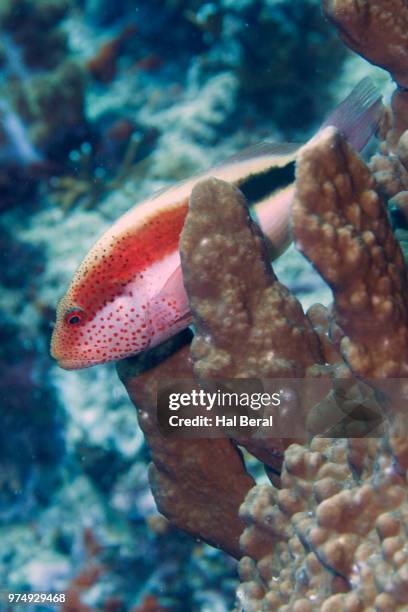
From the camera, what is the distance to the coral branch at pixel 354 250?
169 centimetres

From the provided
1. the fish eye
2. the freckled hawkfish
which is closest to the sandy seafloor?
the freckled hawkfish

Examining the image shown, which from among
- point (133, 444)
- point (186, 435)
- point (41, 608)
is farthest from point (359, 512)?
point (41, 608)

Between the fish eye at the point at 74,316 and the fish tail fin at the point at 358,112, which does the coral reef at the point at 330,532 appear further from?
the fish tail fin at the point at 358,112

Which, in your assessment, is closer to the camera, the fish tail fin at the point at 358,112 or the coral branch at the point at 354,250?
the coral branch at the point at 354,250

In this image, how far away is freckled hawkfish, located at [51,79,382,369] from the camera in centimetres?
249

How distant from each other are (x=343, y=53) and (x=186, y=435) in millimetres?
5488

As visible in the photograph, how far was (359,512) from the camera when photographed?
1.88 metres

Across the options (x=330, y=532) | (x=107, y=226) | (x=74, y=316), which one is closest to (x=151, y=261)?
(x=74, y=316)

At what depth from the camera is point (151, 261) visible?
2.52m

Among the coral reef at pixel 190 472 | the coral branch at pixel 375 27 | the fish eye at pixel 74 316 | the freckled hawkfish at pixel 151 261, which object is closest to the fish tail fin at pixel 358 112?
the freckled hawkfish at pixel 151 261

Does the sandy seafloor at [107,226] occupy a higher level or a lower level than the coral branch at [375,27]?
lower

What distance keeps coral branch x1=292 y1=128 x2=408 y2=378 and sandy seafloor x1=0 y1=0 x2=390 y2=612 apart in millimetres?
2431

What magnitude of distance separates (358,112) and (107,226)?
Answer: 3.70 metres

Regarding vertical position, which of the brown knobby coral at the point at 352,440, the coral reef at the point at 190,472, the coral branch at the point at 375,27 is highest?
the coral branch at the point at 375,27
